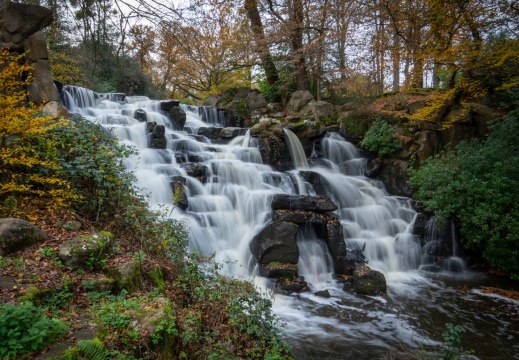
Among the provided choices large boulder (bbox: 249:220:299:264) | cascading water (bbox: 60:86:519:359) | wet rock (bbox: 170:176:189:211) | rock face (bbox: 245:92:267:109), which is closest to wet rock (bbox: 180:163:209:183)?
cascading water (bbox: 60:86:519:359)

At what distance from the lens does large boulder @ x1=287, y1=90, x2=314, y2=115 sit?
15.7 m

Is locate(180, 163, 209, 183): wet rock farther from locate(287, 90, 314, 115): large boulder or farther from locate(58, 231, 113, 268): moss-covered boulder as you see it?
locate(287, 90, 314, 115): large boulder

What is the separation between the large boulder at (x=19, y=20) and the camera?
27.7 feet

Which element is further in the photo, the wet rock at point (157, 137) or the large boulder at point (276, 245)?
the wet rock at point (157, 137)

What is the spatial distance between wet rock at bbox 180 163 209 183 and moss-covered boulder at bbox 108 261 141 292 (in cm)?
570

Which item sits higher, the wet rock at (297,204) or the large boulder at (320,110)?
the large boulder at (320,110)

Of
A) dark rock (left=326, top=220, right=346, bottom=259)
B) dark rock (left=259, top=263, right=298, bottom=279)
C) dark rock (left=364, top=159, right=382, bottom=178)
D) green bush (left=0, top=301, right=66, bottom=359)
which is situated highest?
dark rock (left=364, top=159, right=382, bottom=178)

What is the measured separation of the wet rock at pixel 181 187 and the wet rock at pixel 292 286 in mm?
3641

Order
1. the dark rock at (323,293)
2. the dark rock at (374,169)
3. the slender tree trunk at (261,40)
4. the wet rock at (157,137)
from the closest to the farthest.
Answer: the dark rock at (323,293) < the wet rock at (157,137) < the dark rock at (374,169) < the slender tree trunk at (261,40)

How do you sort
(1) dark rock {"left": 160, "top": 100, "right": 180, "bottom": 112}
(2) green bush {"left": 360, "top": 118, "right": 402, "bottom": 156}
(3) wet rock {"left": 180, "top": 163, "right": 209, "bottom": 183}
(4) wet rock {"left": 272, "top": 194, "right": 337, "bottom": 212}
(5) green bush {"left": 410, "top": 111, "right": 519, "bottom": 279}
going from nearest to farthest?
1. (5) green bush {"left": 410, "top": 111, "right": 519, "bottom": 279}
2. (4) wet rock {"left": 272, "top": 194, "right": 337, "bottom": 212}
3. (3) wet rock {"left": 180, "top": 163, "right": 209, "bottom": 183}
4. (2) green bush {"left": 360, "top": 118, "right": 402, "bottom": 156}
5. (1) dark rock {"left": 160, "top": 100, "right": 180, "bottom": 112}

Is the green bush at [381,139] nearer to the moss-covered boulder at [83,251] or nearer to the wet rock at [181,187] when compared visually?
the wet rock at [181,187]

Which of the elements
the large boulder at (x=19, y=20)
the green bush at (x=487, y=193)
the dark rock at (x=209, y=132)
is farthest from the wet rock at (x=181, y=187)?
the green bush at (x=487, y=193)

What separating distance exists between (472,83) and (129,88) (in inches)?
721

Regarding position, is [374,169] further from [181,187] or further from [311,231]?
[181,187]
